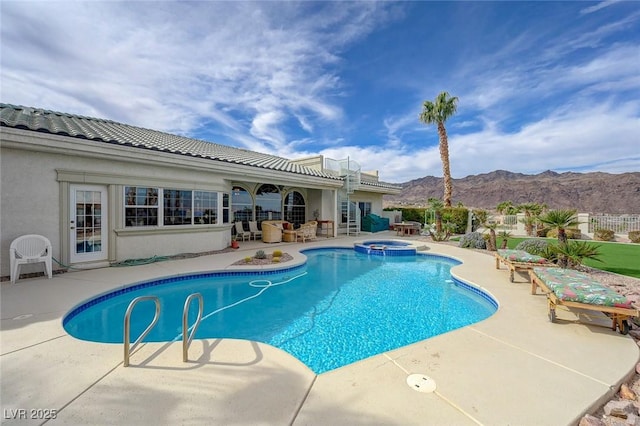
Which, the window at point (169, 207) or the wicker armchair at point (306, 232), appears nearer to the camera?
the window at point (169, 207)

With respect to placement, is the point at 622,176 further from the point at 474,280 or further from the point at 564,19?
the point at 474,280

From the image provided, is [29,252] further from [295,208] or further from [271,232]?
[295,208]

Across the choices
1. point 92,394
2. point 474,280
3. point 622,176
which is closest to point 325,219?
point 474,280

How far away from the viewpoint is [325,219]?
1819cm

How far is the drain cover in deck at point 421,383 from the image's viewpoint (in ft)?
9.10

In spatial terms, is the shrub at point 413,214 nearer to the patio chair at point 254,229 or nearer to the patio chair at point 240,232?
the patio chair at point 254,229

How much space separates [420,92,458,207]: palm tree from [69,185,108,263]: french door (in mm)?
22687

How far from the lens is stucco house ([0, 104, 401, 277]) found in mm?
6941

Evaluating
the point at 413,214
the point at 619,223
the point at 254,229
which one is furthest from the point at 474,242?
the point at 619,223

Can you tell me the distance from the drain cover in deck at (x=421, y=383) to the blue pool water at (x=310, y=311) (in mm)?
1478

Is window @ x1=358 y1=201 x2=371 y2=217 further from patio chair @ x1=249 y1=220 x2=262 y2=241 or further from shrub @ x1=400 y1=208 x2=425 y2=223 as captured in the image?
patio chair @ x1=249 y1=220 x2=262 y2=241

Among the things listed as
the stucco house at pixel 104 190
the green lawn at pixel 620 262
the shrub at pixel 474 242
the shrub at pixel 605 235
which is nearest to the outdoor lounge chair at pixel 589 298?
the green lawn at pixel 620 262

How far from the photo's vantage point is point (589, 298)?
14.1 ft

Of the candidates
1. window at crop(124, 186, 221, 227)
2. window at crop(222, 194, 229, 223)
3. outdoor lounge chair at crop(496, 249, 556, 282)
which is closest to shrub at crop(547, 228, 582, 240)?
outdoor lounge chair at crop(496, 249, 556, 282)
